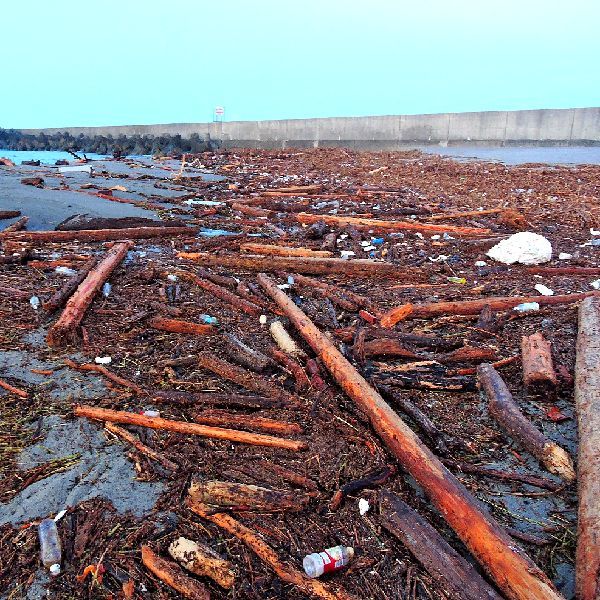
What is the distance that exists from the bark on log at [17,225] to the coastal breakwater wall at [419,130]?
2220 centimetres

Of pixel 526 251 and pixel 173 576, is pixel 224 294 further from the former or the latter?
pixel 526 251

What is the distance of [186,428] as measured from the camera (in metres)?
3.23

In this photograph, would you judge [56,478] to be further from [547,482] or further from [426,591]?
[547,482]

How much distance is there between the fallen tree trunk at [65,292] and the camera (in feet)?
16.7

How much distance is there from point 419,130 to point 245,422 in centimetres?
2643

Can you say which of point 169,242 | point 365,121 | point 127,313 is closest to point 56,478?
point 127,313

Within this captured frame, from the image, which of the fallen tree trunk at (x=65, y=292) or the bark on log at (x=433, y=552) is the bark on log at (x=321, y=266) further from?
the bark on log at (x=433, y=552)

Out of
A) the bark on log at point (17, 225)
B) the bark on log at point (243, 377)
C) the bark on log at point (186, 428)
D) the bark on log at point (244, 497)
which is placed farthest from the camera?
the bark on log at point (17, 225)

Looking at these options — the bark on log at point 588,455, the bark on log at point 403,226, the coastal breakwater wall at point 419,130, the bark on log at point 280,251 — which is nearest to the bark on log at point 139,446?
the bark on log at point 588,455

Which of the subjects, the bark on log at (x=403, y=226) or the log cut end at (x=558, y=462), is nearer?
the log cut end at (x=558, y=462)

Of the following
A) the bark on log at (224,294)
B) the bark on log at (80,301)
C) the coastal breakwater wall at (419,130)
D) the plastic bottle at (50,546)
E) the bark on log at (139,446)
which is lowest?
the plastic bottle at (50,546)

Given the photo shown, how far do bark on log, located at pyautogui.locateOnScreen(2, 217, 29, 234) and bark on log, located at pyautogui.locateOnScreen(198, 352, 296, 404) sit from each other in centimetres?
569

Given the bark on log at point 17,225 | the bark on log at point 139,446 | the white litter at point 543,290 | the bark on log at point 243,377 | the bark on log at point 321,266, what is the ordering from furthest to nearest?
the bark on log at point 17,225 < the bark on log at point 321,266 < the white litter at point 543,290 < the bark on log at point 243,377 < the bark on log at point 139,446

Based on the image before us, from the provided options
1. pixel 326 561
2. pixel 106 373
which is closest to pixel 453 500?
pixel 326 561
